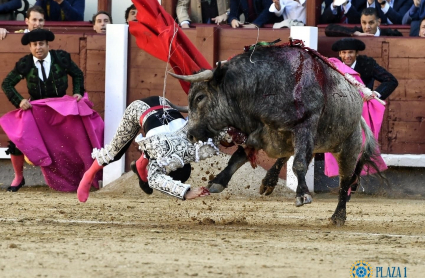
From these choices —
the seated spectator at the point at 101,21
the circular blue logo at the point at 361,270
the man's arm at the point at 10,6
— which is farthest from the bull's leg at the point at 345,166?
the man's arm at the point at 10,6

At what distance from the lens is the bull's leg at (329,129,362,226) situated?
228 inches

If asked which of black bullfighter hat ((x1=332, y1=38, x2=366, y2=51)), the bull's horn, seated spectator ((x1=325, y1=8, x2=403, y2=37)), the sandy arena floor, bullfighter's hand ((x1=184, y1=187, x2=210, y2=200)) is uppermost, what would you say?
seated spectator ((x1=325, y1=8, x2=403, y2=37))

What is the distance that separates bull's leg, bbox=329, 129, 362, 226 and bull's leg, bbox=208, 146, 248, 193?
711mm

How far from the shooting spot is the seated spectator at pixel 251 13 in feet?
29.2

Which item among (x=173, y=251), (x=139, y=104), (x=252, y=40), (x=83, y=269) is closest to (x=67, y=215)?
(x=139, y=104)

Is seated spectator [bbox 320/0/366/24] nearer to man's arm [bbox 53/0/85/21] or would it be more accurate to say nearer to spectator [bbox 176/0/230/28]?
spectator [bbox 176/0/230/28]

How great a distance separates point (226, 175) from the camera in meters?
5.32

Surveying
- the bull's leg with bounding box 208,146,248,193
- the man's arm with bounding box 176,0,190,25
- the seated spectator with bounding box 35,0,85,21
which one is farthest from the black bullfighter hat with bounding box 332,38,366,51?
the seated spectator with bounding box 35,0,85,21

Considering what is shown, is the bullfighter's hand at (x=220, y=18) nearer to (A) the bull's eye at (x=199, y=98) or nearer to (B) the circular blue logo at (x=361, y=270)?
(A) the bull's eye at (x=199, y=98)

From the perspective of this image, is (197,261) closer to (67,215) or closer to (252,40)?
(67,215)

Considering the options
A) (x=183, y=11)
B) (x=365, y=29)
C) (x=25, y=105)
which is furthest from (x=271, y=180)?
(x=183, y=11)

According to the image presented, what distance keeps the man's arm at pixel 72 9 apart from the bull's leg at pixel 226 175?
196 inches

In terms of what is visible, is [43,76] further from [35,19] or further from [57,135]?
[35,19]

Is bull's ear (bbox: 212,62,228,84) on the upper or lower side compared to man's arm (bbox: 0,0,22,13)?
lower
